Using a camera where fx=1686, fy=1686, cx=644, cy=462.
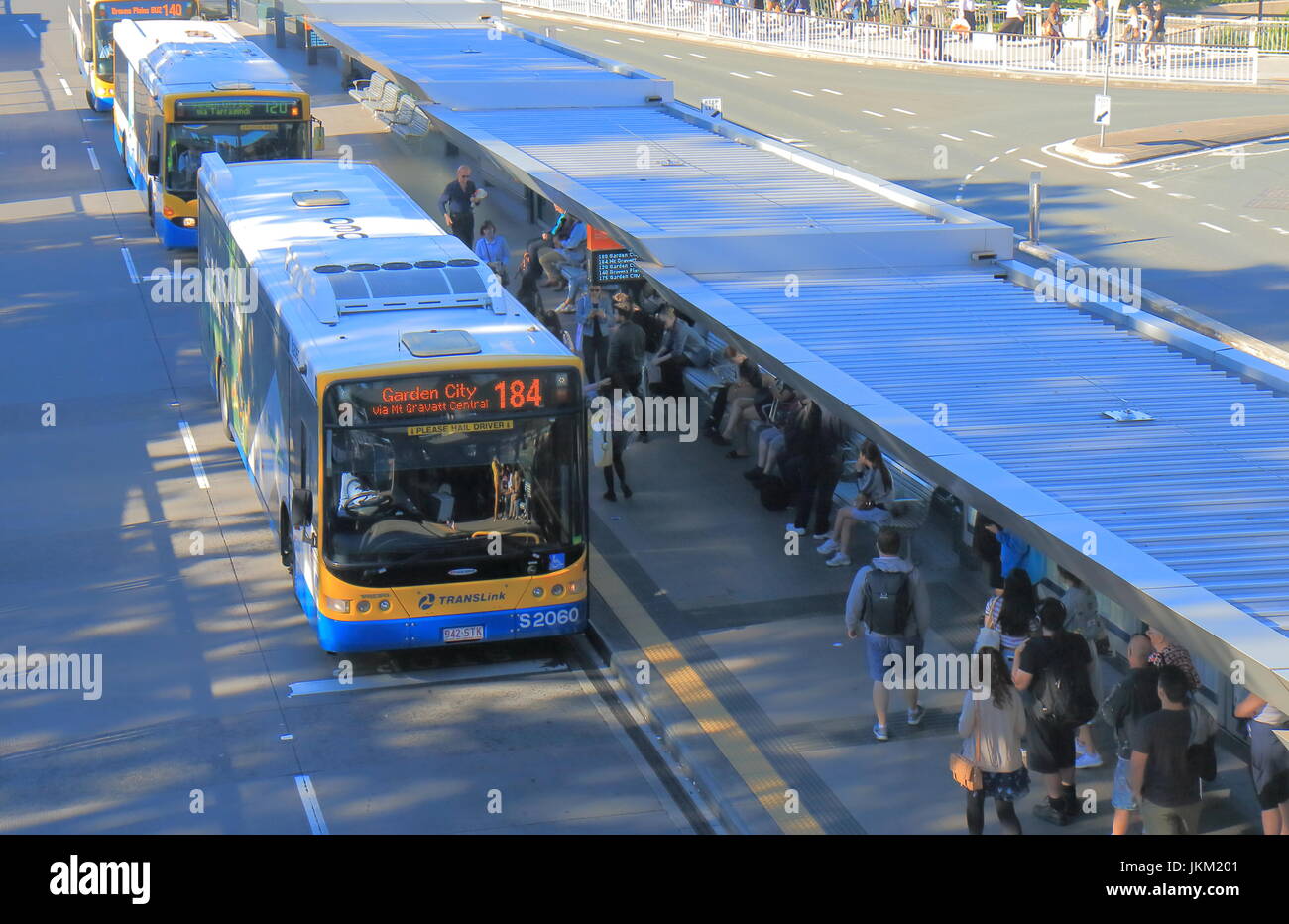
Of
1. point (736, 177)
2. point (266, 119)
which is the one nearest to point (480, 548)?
point (736, 177)

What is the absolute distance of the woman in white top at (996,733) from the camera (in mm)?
9609

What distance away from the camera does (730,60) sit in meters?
49.3

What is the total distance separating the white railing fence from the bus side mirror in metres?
35.9

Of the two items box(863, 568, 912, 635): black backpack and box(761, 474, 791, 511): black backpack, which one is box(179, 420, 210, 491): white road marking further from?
box(863, 568, 912, 635): black backpack

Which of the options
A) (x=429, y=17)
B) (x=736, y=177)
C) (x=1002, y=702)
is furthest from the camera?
(x=429, y=17)

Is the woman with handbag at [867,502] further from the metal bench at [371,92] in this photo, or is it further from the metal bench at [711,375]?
the metal bench at [371,92]

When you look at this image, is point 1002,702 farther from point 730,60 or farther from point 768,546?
point 730,60

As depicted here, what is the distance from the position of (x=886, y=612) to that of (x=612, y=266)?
8391 mm

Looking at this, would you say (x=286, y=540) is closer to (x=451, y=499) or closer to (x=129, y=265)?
(x=451, y=499)

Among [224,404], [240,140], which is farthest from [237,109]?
[224,404]

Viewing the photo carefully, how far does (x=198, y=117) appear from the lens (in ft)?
85.3

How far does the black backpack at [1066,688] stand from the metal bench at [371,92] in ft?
104

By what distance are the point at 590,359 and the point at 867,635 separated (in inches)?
324

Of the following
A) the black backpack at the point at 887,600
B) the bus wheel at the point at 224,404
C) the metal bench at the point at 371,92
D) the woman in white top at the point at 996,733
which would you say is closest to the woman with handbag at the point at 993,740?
the woman in white top at the point at 996,733
